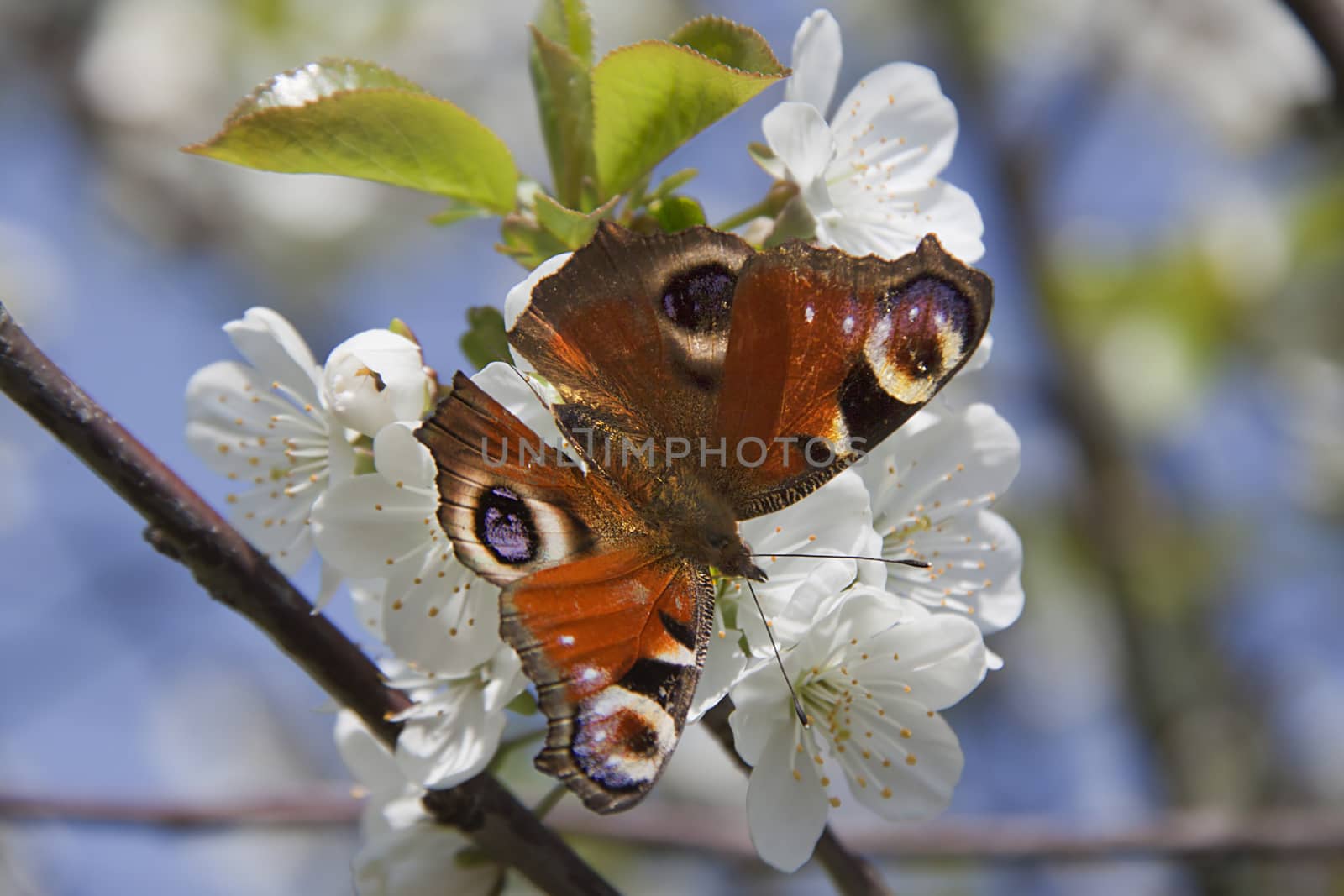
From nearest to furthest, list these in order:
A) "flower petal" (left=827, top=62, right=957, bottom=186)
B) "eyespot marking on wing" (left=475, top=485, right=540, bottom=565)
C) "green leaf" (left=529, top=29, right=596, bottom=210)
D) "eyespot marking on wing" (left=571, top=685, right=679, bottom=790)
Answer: "eyespot marking on wing" (left=571, top=685, right=679, bottom=790), "eyespot marking on wing" (left=475, top=485, right=540, bottom=565), "green leaf" (left=529, top=29, right=596, bottom=210), "flower petal" (left=827, top=62, right=957, bottom=186)

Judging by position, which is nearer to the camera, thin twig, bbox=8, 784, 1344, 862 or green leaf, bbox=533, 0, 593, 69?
green leaf, bbox=533, 0, 593, 69

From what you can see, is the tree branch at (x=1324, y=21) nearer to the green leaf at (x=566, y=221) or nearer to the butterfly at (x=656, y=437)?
the butterfly at (x=656, y=437)

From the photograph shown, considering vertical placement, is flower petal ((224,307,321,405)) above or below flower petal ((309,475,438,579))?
above

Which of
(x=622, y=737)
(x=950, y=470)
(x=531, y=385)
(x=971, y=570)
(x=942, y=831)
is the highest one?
(x=531, y=385)

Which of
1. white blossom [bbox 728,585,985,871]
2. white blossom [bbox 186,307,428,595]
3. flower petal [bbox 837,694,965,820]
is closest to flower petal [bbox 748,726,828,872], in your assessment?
white blossom [bbox 728,585,985,871]

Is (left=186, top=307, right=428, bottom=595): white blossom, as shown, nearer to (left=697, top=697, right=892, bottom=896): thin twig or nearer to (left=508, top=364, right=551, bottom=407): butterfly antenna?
(left=508, top=364, right=551, bottom=407): butterfly antenna

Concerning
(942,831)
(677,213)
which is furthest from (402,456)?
(942,831)

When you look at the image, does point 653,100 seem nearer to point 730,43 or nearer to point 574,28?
point 730,43
